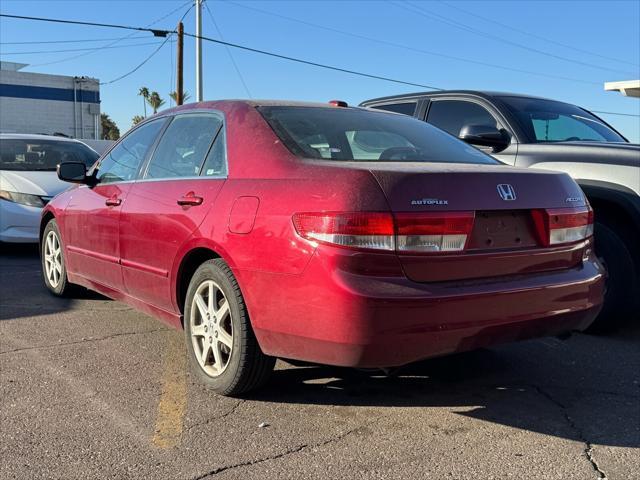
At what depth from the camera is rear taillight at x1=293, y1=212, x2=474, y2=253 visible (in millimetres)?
2709

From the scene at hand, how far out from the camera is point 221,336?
337 centimetres

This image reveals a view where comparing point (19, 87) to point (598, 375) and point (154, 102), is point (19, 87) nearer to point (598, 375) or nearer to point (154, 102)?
point (154, 102)

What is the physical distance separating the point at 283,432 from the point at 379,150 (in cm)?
165

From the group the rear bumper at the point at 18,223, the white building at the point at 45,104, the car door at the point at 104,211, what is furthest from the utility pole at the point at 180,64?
the car door at the point at 104,211

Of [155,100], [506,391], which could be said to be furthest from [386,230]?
[155,100]

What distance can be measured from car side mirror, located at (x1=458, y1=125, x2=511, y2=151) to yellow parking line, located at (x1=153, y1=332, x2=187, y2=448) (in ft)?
9.00

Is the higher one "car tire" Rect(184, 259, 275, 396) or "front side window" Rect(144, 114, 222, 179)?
"front side window" Rect(144, 114, 222, 179)

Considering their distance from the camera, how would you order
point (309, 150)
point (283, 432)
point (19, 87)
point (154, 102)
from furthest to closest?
point (154, 102) < point (19, 87) < point (309, 150) < point (283, 432)

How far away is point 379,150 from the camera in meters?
3.66

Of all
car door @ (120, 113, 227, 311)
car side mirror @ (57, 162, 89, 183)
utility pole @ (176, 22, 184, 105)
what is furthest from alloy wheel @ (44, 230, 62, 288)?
utility pole @ (176, 22, 184, 105)

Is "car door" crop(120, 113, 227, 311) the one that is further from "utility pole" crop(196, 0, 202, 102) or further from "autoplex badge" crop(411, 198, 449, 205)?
"utility pole" crop(196, 0, 202, 102)

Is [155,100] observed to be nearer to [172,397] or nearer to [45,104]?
[45,104]

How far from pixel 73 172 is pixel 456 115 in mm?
3417


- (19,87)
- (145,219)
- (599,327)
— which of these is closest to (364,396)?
(145,219)
